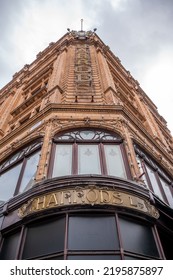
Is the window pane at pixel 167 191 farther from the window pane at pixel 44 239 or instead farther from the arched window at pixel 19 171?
the window pane at pixel 44 239

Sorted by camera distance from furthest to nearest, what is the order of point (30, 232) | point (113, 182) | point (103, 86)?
point (103, 86)
point (113, 182)
point (30, 232)

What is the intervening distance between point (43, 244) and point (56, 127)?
20.1 feet

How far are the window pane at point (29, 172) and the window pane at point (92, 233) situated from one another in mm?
3291

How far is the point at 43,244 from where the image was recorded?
7117 mm

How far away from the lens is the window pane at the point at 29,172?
33.8 ft

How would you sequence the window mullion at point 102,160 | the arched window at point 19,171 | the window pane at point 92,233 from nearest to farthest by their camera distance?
the window pane at point 92,233 < the window mullion at point 102,160 < the arched window at point 19,171

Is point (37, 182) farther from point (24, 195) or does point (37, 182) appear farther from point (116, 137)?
point (116, 137)

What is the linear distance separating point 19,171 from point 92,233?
18.1 ft

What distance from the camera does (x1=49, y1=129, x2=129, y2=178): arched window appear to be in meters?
9.95

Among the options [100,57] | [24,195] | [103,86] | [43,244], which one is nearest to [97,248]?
[43,244]

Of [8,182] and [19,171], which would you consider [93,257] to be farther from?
[8,182]

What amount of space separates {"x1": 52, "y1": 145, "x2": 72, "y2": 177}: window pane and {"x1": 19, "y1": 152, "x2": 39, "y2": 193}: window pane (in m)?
0.97

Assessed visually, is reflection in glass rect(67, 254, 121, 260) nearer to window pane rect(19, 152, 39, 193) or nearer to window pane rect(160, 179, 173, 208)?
window pane rect(19, 152, 39, 193)

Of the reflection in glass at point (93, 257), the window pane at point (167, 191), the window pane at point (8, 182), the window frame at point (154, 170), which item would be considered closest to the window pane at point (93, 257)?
the reflection in glass at point (93, 257)
